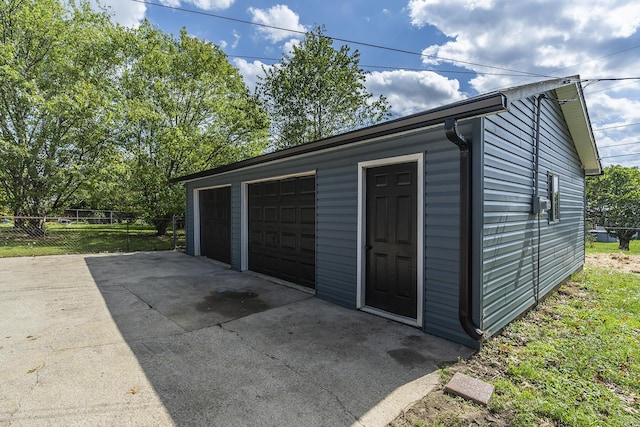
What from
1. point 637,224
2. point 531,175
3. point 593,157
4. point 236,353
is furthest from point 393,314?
point 637,224

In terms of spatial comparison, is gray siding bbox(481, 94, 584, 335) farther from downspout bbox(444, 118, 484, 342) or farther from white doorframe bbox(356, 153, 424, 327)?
white doorframe bbox(356, 153, 424, 327)

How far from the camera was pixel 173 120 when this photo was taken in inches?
517

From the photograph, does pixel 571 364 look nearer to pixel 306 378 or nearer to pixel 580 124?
pixel 306 378

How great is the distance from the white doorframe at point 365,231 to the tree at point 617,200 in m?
20.4

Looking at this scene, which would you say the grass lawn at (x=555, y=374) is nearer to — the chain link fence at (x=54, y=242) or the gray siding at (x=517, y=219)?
the gray siding at (x=517, y=219)

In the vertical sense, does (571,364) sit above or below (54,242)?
below

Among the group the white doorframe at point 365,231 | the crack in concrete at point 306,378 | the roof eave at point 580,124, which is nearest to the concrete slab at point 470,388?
the crack in concrete at point 306,378

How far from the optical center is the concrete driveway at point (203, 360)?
6.44 feet

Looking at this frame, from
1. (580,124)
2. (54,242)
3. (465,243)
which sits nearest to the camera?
(465,243)

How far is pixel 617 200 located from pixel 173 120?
2616cm

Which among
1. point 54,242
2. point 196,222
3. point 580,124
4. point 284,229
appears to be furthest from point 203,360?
point 54,242

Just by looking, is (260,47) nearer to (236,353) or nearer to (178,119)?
(178,119)

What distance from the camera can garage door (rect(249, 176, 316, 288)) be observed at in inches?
203

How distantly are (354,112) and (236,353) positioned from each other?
48.3 ft
